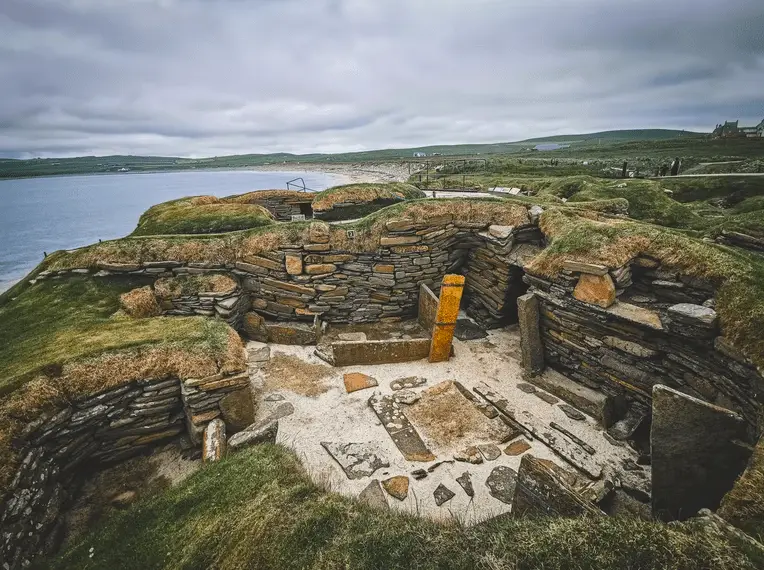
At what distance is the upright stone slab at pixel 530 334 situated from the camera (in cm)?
761

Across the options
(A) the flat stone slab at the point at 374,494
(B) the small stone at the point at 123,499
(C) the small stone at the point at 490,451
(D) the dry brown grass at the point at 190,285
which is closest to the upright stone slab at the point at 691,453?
(C) the small stone at the point at 490,451

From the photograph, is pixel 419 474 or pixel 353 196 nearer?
pixel 419 474

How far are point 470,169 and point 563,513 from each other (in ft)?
148

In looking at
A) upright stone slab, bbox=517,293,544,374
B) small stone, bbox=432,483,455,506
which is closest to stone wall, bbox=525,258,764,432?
upright stone slab, bbox=517,293,544,374

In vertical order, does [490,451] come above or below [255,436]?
below

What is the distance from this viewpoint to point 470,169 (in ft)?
143

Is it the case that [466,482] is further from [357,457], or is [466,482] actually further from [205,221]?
[205,221]

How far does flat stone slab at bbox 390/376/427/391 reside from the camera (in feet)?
24.4

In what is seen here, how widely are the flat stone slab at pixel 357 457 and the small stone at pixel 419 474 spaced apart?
46 centimetres

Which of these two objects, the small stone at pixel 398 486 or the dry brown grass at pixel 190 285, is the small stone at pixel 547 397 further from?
the dry brown grass at pixel 190 285

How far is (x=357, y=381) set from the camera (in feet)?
24.9

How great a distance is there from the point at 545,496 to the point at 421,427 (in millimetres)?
2984

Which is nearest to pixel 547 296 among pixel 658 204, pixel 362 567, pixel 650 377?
pixel 650 377


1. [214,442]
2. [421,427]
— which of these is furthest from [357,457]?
[214,442]
